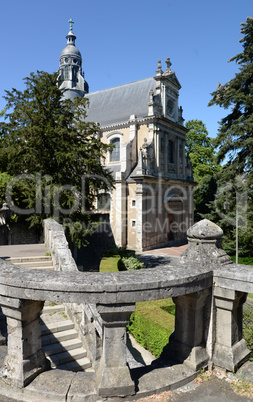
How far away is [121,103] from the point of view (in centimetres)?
2958

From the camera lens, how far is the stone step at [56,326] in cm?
640

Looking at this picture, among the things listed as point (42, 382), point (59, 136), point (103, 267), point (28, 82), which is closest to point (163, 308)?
point (103, 267)

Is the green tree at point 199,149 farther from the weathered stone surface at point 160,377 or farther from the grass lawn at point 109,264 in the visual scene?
the weathered stone surface at point 160,377

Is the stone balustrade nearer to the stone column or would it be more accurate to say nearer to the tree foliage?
the tree foliage

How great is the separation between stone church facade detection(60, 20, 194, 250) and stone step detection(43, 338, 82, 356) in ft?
58.4

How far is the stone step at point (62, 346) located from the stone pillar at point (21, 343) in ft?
9.04

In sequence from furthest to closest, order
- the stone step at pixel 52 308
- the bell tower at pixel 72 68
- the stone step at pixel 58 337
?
the bell tower at pixel 72 68 < the stone step at pixel 52 308 < the stone step at pixel 58 337

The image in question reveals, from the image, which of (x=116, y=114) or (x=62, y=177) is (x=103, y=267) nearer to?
(x=62, y=177)

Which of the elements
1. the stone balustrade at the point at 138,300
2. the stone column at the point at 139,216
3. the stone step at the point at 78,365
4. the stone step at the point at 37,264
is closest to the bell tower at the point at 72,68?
the stone column at the point at 139,216

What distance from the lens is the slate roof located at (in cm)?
2795

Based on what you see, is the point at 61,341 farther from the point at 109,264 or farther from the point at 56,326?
the point at 109,264

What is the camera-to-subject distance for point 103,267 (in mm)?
14133

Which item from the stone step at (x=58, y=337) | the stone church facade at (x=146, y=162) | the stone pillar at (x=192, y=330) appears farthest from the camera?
the stone church facade at (x=146, y=162)

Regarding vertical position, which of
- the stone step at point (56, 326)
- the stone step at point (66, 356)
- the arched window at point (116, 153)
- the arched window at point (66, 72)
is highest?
the arched window at point (66, 72)
